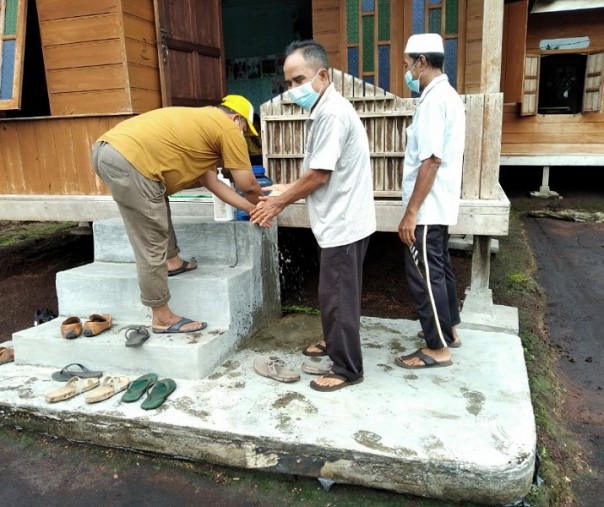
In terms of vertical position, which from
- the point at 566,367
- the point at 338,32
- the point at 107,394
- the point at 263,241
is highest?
the point at 338,32

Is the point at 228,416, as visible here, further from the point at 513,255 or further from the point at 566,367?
the point at 513,255

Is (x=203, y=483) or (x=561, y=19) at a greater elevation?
(x=561, y=19)

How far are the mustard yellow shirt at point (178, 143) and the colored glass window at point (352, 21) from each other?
3.54 metres

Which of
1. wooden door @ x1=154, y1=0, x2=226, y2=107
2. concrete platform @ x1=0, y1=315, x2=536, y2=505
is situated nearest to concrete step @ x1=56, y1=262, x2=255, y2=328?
concrete platform @ x1=0, y1=315, x2=536, y2=505

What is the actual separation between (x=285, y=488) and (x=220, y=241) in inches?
73.8

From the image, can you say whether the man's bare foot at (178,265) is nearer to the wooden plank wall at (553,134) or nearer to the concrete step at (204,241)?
Answer: the concrete step at (204,241)

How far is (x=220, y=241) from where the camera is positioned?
376cm

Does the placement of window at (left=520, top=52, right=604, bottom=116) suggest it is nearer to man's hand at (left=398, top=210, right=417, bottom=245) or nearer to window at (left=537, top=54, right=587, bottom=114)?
window at (left=537, top=54, right=587, bottom=114)

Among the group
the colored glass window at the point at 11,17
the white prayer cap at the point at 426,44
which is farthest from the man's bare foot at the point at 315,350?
the colored glass window at the point at 11,17

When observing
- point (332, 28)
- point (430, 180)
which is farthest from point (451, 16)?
point (430, 180)

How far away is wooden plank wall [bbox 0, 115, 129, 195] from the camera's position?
509cm

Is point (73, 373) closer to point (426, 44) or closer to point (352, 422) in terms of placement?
point (352, 422)

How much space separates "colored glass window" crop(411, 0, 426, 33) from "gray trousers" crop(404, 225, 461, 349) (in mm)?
3618

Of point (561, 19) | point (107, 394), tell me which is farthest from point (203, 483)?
point (561, 19)
